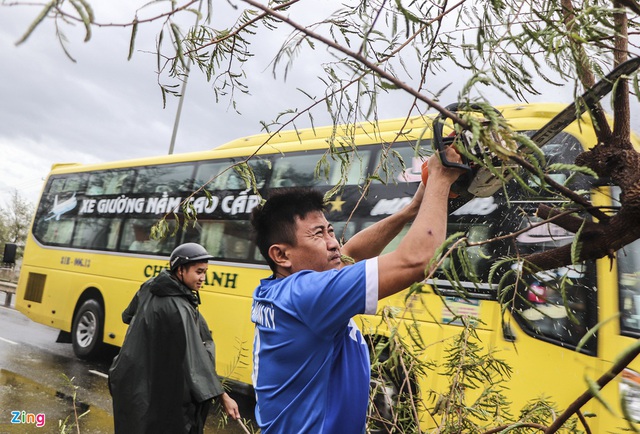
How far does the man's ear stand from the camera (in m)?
1.86

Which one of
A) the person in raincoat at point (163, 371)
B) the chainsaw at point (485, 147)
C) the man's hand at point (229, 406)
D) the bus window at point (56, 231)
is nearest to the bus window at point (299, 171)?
the person in raincoat at point (163, 371)

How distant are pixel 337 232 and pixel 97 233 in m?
5.01

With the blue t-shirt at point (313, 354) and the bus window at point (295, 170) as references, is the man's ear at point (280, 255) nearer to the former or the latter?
the blue t-shirt at point (313, 354)

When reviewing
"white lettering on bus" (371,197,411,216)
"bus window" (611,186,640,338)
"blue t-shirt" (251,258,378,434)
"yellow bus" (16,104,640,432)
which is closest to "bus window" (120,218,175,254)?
"yellow bus" (16,104,640,432)

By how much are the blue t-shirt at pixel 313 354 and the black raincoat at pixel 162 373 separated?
142 centimetres

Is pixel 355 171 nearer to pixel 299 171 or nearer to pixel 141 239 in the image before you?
pixel 299 171

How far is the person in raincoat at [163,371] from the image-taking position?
3.03 meters

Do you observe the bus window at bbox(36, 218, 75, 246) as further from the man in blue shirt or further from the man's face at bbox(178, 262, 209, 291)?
the man in blue shirt

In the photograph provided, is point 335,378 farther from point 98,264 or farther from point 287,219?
point 98,264

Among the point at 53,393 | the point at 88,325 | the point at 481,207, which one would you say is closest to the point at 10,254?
the point at 88,325

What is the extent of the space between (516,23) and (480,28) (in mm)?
313

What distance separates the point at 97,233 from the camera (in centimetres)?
873

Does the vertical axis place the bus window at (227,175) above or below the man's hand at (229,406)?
above

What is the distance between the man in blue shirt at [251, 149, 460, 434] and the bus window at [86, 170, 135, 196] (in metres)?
7.04
